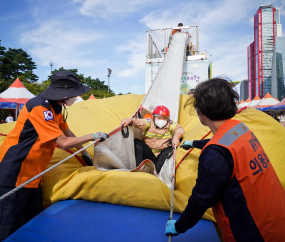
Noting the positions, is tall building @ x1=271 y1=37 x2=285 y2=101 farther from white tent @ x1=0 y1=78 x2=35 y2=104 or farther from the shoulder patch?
the shoulder patch

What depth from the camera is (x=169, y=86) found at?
11.4ft

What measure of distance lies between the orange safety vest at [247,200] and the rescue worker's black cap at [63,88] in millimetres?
876

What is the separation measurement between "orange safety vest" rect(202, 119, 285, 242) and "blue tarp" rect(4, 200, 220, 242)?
17.5 inches

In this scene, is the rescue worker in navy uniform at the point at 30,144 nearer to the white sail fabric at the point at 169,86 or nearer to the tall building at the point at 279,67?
the white sail fabric at the point at 169,86

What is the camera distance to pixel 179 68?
420 centimetres

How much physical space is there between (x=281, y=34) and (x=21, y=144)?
4348 centimetres

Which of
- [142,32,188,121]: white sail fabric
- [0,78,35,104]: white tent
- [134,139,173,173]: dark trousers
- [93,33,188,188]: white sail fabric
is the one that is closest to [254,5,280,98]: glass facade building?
[93,33,188,188]: white sail fabric

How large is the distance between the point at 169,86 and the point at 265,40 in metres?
39.2

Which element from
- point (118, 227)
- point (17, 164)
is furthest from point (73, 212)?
point (17, 164)

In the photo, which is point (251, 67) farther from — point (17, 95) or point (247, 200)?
point (247, 200)

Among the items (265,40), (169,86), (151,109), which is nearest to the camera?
(151,109)

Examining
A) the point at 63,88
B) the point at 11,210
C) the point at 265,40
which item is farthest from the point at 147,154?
the point at 265,40

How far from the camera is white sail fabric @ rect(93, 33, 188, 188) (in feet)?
5.08

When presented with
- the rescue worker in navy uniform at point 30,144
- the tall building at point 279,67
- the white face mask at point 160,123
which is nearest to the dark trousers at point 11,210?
the rescue worker in navy uniform at point 30,144
